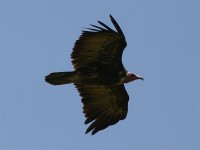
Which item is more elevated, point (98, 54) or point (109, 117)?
point (98, 54)

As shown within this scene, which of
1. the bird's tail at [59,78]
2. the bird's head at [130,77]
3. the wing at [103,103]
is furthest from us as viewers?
the wing at [103,103]

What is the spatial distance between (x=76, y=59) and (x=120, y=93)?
174cm

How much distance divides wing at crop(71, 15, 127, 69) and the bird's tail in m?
0.35

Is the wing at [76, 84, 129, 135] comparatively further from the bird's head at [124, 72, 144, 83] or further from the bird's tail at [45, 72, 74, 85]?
the bird's tail at [45, 72, 74, 85]

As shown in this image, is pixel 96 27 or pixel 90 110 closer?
pixel 96 27

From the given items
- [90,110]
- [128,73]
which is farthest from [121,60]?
[90,110]

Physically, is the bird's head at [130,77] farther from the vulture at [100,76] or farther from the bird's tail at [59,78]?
the bird's tail at [59,78]

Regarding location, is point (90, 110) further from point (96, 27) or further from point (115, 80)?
point (96, 27)

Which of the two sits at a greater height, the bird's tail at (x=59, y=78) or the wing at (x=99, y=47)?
the wing at (x=99, y=47)

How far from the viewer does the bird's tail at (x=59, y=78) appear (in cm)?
1526

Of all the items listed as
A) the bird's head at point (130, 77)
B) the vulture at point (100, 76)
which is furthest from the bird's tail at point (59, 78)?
the bird's head at point (130, 77)

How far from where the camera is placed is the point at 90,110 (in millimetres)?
16453

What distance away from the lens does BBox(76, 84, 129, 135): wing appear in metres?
16.4

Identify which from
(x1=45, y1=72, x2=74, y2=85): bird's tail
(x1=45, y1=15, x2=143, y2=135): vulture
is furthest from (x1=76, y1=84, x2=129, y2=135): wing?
(x1=45, y1=72, x2=74, y2=85): bird's tail
